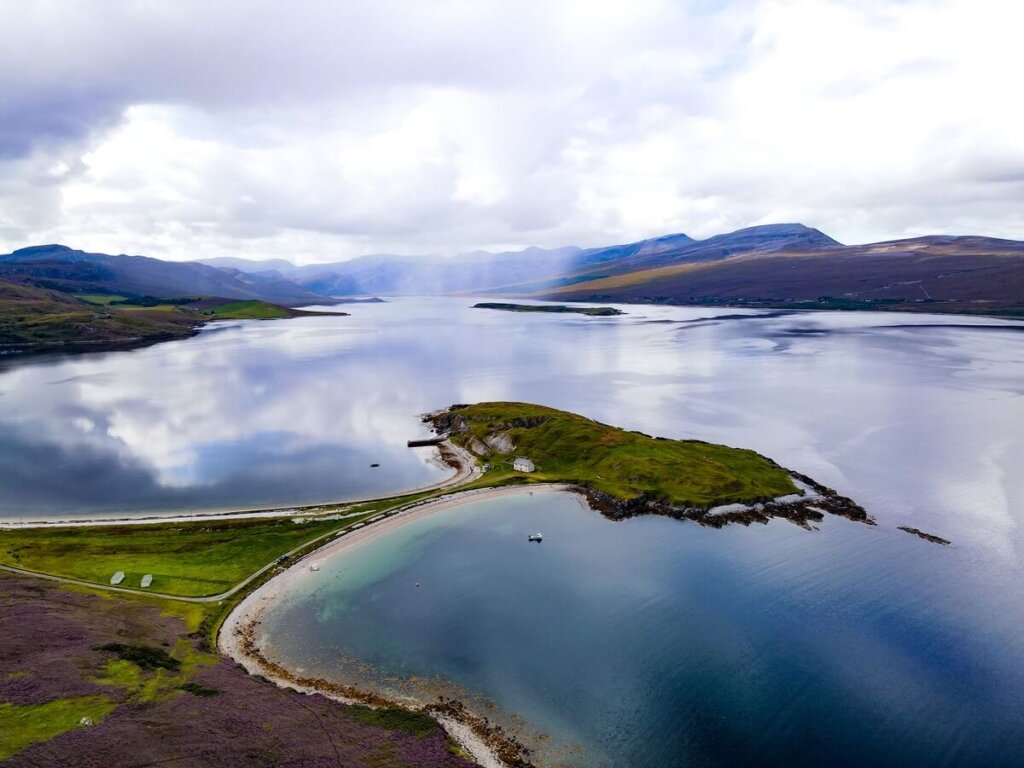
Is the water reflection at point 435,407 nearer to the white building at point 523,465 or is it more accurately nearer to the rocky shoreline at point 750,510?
the rocky shoreline at point 750,510

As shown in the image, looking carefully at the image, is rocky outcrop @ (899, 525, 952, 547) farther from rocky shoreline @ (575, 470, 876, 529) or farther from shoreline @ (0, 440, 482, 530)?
shoreline @ (0, 440, 482, 530)

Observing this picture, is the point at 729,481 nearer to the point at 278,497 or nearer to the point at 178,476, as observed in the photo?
the point at 278,497

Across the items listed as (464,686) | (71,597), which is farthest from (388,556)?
(71,597)

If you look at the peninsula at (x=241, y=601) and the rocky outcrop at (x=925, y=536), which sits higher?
the peninsula at (x=241, y=601)

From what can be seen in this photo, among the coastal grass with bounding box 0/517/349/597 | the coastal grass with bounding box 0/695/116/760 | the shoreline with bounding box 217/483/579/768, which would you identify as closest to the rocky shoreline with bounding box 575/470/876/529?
the shoreline with bounding box 217/483/579/768

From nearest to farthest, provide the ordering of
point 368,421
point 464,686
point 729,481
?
1. point 464,686
2. point 729,481
3. point 368,421

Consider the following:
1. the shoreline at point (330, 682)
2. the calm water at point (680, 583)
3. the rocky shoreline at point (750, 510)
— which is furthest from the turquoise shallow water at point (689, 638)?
the rocky shoreline at point (750, 510)
